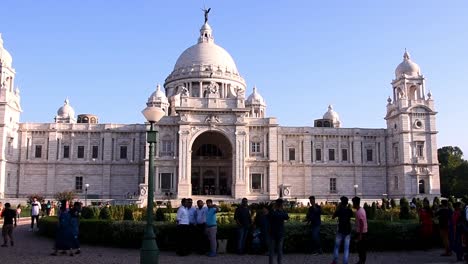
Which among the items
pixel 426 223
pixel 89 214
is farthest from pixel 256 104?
pixel 426 223

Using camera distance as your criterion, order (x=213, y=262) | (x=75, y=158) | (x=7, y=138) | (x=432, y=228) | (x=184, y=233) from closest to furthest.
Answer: (x=213, y=262)
(x=184, y=233)
(x=432, y=228)
(x=7, y=138)
(x=75, y=158)

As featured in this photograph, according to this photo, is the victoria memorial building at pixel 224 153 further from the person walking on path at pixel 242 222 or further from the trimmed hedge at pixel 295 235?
the person walking on path at pixel 242 222

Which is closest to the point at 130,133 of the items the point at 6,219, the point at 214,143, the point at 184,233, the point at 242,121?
the point at 214,143

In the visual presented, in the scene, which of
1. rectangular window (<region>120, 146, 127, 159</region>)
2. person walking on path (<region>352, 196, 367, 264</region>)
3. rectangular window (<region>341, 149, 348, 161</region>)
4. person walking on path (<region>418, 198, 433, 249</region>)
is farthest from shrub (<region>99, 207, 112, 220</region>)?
rectangular window (<region>341, 149, 348, 161</region>)

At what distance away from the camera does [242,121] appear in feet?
182

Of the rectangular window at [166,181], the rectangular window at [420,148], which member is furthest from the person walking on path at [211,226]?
the rectangular window at [420,148]

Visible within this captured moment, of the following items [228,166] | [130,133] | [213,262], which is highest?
[130,133]

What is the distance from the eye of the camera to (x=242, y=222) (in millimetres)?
17562

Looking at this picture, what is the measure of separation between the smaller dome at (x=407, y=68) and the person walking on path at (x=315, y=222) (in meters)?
47.8

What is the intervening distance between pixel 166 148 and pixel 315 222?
40.3m

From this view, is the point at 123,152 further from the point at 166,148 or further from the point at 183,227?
the point at 183,227

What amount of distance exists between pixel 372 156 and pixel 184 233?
48.7m

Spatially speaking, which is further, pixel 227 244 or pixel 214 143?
pixel 214 143

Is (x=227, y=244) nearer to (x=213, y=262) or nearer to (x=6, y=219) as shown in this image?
(x=213, y=262)
